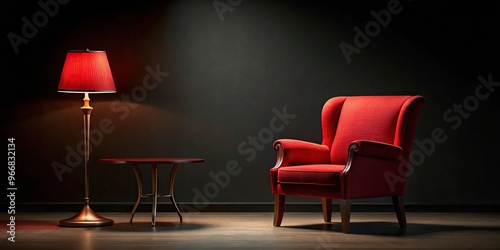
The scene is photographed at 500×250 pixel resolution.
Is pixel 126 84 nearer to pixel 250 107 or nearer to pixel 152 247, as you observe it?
pixel 250 107

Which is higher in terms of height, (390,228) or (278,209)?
(278,209)

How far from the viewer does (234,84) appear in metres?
6.72

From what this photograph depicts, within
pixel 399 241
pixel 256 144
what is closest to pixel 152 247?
pixel 399 241

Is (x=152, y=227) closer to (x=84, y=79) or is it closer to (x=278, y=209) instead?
(x=278, y=209)

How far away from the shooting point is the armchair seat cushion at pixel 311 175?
16.9 feet

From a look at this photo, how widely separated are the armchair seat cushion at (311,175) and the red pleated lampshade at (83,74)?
1.48 m

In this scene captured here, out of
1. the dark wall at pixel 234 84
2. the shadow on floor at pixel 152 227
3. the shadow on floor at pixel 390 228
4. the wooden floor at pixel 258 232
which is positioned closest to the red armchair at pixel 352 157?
the shadow on floor at pixel 390 228

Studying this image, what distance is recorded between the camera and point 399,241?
15.4 feet

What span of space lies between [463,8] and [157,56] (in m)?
2.67

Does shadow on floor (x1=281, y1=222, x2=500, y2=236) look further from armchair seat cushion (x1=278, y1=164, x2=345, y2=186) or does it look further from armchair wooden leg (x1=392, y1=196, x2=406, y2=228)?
armchair seat cushion (x1=278, y1=164, x2=345, y2=186)

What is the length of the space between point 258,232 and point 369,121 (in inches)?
48.2

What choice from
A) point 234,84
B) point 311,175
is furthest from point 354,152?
point 234,84

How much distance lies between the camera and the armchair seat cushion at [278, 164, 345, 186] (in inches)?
203

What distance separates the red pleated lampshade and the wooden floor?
101 centimetres
